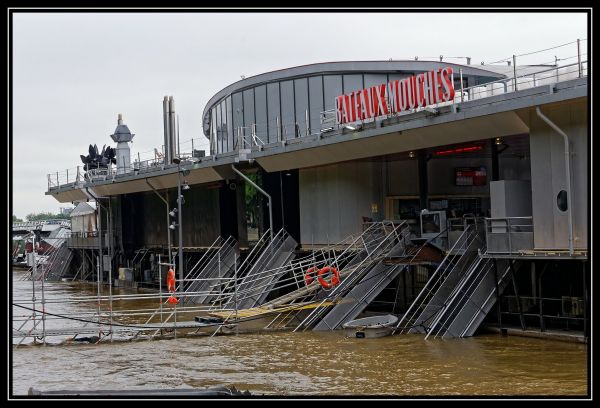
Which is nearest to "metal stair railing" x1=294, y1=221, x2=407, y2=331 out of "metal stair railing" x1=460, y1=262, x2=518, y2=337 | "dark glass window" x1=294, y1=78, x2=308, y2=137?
"metal stair railing" x1=460, y1=262, x2=518, y2=337

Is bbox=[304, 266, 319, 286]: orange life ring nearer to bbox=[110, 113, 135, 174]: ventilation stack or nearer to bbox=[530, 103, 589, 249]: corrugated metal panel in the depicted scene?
bbox=[530, 103, 589, 249]: corrugated metal panel

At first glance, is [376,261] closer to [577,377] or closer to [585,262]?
[585,262]

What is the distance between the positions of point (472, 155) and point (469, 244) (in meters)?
9.79

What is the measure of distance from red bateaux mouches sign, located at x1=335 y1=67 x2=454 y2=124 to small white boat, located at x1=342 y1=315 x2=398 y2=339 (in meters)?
7.48

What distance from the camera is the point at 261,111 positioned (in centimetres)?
5316

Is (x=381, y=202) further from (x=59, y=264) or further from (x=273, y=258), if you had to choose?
(x=59, y=264)

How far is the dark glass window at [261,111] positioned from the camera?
52.6 meters

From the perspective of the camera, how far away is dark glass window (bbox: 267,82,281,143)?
5188 centimetres

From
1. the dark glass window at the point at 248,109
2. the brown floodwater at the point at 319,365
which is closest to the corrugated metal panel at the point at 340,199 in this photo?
the brown floodwater at the point at 319,365

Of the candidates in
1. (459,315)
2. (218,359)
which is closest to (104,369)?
(218,359)

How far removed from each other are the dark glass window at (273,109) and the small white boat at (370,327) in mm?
21561

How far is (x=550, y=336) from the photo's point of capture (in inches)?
1102
